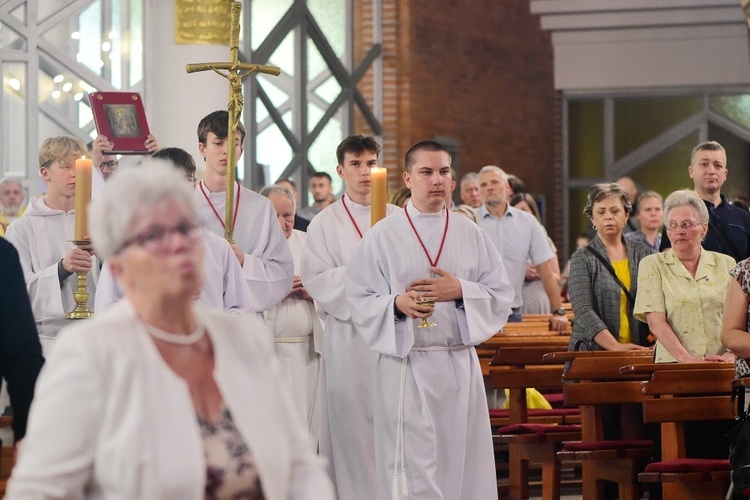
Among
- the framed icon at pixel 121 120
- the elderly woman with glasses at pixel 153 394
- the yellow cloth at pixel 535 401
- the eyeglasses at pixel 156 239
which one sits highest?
the framed icon at pixel 121 120

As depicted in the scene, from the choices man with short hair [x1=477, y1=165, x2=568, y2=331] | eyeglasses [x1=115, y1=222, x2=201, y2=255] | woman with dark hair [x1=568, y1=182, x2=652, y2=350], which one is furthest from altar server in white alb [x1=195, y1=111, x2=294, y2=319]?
eyeglasses [x1=115, y1=222, x2=201, y2=255]

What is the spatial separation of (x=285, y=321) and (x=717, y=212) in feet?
9.49

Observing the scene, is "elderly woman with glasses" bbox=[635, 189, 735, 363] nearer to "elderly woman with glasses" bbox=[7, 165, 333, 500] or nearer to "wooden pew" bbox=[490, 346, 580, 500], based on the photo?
"wooden pew" bbox=[490, 346, 580, 500]

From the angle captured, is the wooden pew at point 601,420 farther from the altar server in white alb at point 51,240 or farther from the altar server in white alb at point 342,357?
the altar server in white alb at point 51,240

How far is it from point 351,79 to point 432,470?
10.9 meters

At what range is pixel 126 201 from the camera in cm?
280

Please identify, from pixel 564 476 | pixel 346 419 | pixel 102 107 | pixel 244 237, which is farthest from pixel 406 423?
pixel 564 476

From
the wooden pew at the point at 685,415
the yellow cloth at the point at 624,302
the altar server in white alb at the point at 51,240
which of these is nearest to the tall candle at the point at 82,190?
the altar server in white alb at the point at 51,240

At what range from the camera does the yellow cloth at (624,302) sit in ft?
27.9

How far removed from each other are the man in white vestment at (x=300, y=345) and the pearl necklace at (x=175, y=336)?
5.64 metres

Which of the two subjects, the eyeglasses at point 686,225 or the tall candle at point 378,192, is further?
the eyeglasses at point 686,225

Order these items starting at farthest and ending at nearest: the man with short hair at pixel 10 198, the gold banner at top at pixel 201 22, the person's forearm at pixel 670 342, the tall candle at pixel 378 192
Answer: the gold banner at top at pixel 201 22 → the man with short hair at pixel 10 198 → the person's forearm at pixel 670 342 → the tall candle at pixel 378 192

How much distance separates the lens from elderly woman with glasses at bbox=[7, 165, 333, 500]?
272 centimetres

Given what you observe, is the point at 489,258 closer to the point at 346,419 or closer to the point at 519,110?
the point at 346,419
